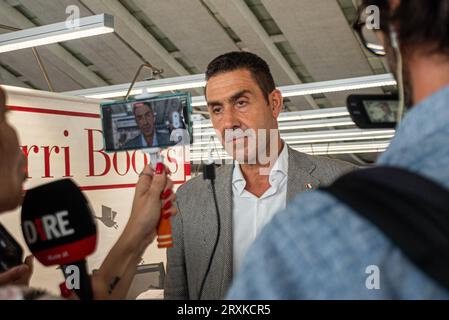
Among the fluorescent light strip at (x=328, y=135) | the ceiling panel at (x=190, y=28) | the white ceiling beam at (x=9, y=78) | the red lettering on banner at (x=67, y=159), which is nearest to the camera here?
the red lettering on banner at (x=67, y=159)

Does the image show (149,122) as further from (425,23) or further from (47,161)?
(47,161)

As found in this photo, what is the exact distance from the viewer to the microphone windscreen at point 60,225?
2.92ft

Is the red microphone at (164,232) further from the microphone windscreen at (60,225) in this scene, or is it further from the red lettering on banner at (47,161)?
the red lettering on banner at (47,161)

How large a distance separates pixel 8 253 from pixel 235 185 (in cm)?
115

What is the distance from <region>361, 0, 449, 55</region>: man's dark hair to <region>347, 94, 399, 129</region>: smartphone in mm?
186

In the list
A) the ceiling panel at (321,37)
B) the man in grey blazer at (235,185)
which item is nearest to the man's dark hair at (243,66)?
the man in grey blazer at (235,185)

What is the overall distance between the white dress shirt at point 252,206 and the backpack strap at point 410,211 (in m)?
1.39

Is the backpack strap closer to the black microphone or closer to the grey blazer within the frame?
the black microphone

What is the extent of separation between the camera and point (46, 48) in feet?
36.2

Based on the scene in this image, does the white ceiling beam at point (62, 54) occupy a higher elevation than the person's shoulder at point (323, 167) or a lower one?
higher

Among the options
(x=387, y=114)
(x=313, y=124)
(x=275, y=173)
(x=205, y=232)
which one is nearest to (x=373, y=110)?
(x=387, y=114)

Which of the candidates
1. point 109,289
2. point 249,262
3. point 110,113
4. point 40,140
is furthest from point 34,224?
point 40,140
